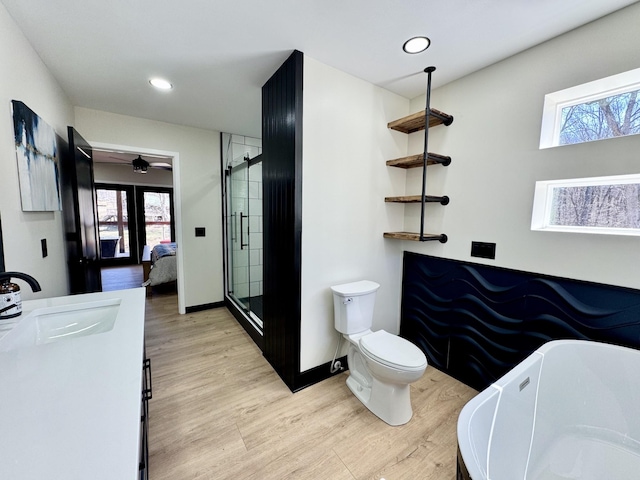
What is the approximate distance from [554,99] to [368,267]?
167 centimetres

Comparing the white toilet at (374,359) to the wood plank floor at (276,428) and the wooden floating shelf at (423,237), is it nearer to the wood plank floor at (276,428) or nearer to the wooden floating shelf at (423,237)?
the wood plank floor at (276,428)

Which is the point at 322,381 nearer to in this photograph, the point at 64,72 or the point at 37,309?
the point at 37,309

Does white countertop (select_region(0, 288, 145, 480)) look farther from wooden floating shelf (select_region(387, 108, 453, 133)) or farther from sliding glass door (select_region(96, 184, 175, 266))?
sliding glass door (select_region(96, 184, 175, 266))

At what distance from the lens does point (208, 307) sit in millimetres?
3541

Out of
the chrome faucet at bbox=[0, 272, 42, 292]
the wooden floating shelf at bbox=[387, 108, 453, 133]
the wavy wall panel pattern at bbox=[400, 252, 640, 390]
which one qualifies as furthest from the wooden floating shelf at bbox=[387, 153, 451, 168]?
the chrome faucet at bbox=[0, 272, 42, 292]

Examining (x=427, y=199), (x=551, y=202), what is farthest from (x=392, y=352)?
(x=551, y=202)

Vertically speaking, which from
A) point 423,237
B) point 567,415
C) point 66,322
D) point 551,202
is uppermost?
point 551,202

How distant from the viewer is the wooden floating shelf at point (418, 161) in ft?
Answer: 6.68

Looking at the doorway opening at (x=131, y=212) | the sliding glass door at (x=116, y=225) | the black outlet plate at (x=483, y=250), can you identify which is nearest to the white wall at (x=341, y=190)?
the black outlet plate at (x=483, y=250)

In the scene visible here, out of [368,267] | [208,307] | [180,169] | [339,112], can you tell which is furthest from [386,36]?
[208,307]

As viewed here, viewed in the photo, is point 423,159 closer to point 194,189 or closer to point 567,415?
point 567,415

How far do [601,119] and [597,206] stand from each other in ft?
1.64

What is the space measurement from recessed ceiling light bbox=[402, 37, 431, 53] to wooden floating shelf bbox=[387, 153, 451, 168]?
69 cm

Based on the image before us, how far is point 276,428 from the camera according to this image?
162 cm
